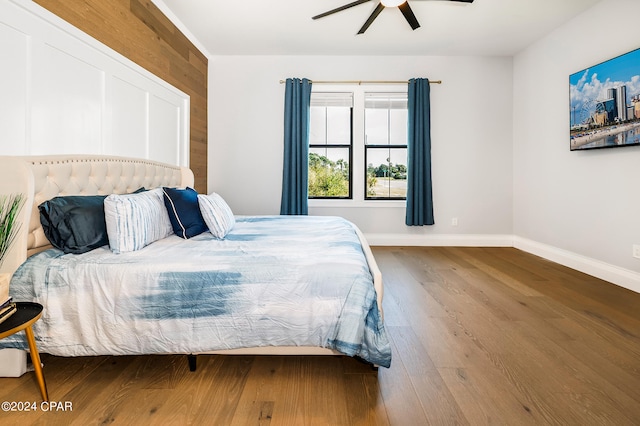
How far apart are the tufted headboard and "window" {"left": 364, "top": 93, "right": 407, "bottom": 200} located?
3.02 metres

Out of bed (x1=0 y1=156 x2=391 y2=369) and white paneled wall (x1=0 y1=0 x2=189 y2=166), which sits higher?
white paneled wall (x1=0 y1=0 x2=189 y2=166)

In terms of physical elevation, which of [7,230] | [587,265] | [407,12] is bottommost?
[587,265]

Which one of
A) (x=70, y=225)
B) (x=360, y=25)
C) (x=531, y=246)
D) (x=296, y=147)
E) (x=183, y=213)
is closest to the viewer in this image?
(x=70, y=225)

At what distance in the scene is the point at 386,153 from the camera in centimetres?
509

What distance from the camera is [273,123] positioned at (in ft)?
16.1

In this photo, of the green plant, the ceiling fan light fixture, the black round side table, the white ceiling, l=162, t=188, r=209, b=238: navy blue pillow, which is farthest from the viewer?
the white ceiling

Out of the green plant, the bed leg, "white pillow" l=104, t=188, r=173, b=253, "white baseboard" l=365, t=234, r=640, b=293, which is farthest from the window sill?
the green plant

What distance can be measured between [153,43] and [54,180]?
1.88m

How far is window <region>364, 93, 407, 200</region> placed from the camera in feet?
16.6

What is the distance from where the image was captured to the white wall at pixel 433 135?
16.0 feet

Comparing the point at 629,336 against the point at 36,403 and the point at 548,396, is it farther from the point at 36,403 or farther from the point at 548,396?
the point at 36,403

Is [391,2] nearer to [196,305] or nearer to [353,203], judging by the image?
[353,203]

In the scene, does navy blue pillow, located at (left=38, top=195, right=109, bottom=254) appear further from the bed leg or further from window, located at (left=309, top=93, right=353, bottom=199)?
window, located at (left=309, top=93, right=353, bottom=199)

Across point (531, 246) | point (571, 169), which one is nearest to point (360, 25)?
point (571, 169)
